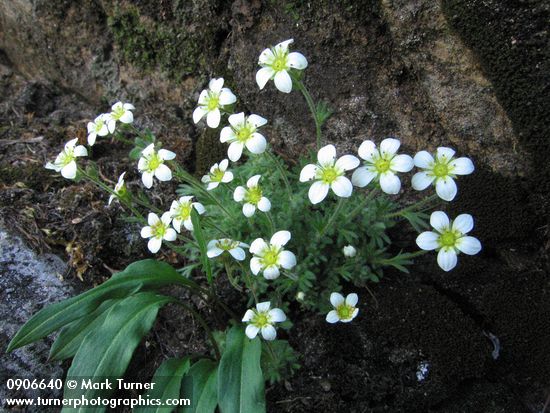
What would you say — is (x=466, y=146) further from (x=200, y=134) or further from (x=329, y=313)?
(x=200, y=134)

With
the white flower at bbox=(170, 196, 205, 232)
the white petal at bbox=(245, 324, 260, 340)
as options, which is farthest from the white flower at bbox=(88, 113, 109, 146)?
the white petal at bbox=(245, 324, 260, 340)

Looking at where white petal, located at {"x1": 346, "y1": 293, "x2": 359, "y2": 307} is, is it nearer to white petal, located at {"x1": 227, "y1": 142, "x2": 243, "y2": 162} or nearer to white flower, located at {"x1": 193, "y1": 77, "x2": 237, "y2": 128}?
white petal, located at {"x1": 227, "y1": 142, "x2": 243, "y2": 162}

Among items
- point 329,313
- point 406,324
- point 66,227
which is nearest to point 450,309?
point 406,324

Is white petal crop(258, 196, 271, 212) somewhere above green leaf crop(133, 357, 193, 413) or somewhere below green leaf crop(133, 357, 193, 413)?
above

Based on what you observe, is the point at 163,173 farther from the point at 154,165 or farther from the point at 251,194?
the point at 251,194

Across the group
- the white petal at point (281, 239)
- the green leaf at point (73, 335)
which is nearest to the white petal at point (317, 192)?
the white petal at point (281, 239)
